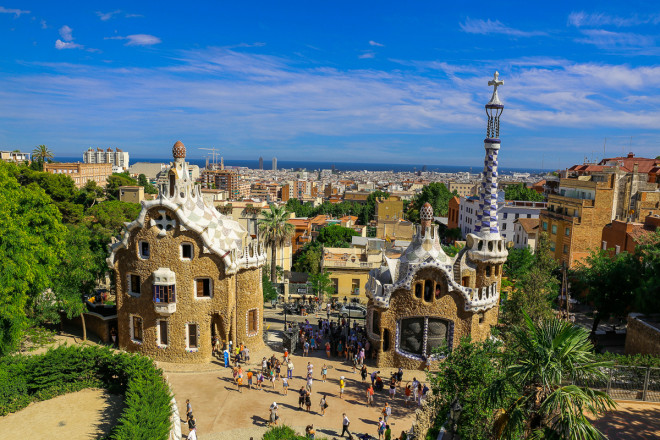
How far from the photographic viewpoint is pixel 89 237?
3173cm

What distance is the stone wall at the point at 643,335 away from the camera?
27.1 metres

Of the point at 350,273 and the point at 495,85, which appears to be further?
the point at 350,273

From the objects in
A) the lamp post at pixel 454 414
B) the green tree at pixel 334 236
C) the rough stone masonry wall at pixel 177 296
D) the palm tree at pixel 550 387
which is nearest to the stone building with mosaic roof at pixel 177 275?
the rough stone masonry wall at pixel 177 296

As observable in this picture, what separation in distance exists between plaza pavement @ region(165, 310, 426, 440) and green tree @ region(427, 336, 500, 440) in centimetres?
414

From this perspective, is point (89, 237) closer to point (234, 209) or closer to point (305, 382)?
point (305, 382)

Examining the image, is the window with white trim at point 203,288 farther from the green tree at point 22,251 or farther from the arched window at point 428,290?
the arched window at point 428,290

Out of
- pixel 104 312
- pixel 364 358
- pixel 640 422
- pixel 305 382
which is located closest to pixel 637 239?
pixel 640 422

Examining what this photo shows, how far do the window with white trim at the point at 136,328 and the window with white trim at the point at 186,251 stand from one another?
5279 millimetres

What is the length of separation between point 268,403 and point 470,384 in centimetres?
1088

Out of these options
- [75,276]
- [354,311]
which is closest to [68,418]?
[75,276]

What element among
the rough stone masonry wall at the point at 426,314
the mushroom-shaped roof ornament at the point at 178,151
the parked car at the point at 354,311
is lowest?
the parked car at the point at 354,311

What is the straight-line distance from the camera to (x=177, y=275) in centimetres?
2805

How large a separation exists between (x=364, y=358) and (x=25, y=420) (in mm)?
18226

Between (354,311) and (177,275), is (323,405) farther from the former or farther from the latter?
(354,311)
